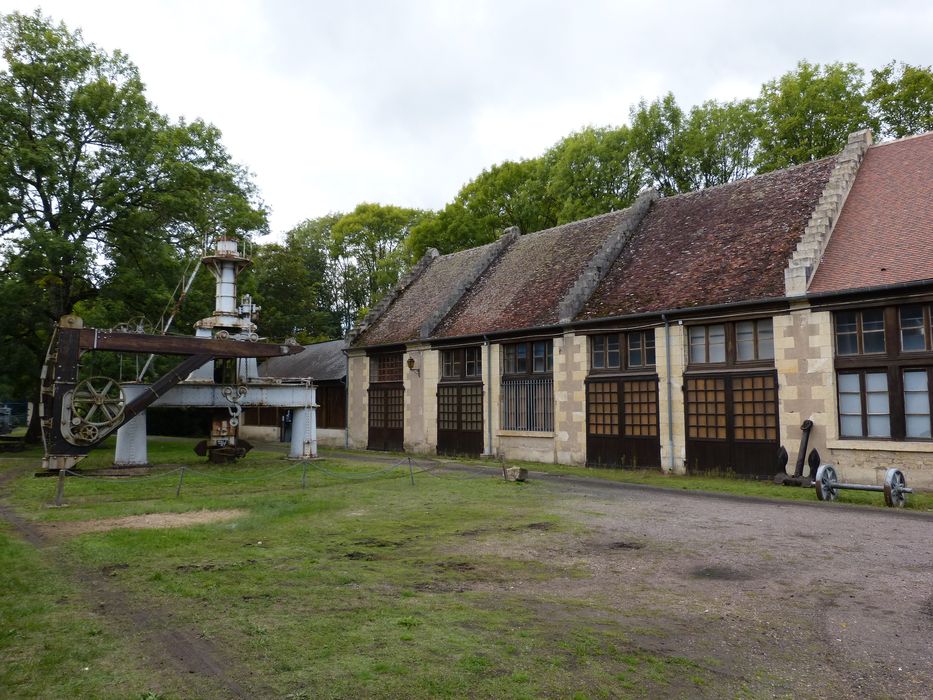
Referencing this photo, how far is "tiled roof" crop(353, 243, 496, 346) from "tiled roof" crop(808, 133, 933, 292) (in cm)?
1515

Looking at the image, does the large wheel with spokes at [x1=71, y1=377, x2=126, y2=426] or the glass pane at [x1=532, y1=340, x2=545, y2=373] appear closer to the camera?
the large wheel with spokes at [x1=71, y1=377, x2=126, y2=426]

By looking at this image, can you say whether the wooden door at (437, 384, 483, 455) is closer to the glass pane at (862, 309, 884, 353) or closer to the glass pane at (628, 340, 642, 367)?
the glass pane at (628, 340, 642, 367)

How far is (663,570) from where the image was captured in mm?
8602

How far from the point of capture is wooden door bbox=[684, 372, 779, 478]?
1786cm

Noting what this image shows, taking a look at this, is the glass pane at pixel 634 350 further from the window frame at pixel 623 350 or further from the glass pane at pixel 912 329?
the glass pane at pixel 912 329

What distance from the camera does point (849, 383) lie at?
16.7 metres

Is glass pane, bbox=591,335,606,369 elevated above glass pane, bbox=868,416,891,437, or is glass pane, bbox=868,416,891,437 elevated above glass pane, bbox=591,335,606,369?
glass pane, bbox=591,335,606,369

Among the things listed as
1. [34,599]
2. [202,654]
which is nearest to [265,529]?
[34,599]

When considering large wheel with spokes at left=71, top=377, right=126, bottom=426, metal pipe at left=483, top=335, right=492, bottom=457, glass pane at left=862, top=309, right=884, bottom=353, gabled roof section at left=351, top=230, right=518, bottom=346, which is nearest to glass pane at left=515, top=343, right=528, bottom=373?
metal pipe at left=483, top=335, right=492, bottom=457

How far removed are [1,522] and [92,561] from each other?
437 centimetres

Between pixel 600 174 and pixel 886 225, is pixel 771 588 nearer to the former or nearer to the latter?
pixel 886 225

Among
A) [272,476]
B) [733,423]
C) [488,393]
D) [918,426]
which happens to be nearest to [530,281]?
[488,393]

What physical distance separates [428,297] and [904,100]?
21964 millimetres

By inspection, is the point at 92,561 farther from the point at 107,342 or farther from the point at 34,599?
the point at 107,342
